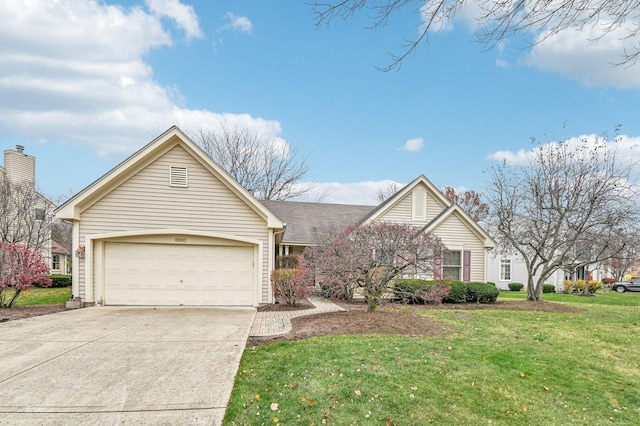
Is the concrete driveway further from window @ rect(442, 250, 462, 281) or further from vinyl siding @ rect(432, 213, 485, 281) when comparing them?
vinyl siding @ rect(432, 213, 485, 281)

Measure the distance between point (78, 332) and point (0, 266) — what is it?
4978 millimetres

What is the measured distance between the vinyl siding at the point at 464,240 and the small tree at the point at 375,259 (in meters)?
6.76

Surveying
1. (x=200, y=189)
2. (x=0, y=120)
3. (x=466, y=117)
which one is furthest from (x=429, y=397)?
(x=0, y=120)

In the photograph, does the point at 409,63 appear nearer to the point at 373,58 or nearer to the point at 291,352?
the point at 373,58

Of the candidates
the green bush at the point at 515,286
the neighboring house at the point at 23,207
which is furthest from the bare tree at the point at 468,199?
the neighboring house at the point at 23,207

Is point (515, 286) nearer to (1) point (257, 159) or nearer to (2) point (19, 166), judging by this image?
(1) point (257, 159)

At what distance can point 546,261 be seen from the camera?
14.2 meters

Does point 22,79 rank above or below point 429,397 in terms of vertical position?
above

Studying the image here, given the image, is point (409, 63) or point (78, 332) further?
point (78, 332)

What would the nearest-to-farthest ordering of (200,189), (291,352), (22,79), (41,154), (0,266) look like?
(291,352) < (0,266) < (200,189) < (22,79) < (41,154)

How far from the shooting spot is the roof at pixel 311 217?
679 inches

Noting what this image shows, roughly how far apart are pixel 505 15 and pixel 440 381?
434 centimetres

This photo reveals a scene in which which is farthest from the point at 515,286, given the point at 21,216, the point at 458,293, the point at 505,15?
the point at 21,216

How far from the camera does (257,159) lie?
93.4 ft
